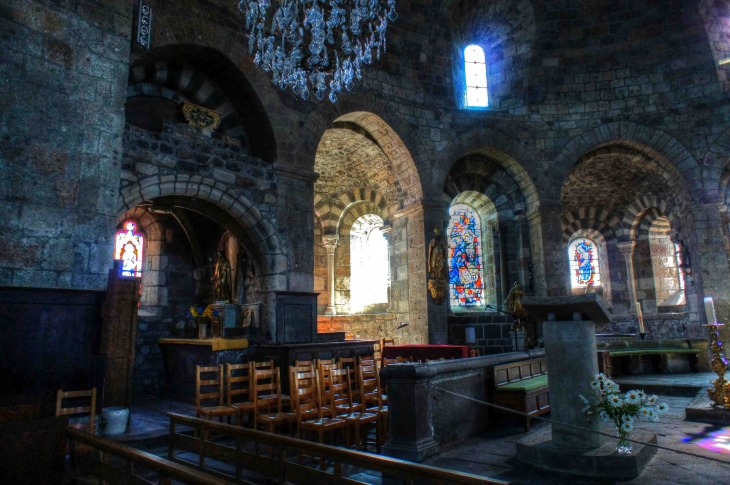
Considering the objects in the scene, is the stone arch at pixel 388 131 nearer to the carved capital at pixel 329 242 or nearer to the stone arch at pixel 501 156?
the stone arch at pixel 501 156

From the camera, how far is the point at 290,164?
8492mm

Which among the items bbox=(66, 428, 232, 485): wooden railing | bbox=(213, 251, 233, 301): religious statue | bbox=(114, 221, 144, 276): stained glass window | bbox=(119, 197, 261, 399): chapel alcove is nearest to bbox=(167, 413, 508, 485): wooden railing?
bbox=(66, 428, 232, 485): wooden railing

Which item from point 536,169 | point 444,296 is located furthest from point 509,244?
point 444,296

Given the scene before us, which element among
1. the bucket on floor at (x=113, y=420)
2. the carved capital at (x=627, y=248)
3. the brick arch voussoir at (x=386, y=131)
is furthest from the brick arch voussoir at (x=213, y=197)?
the carved capital at (x=627, y=248)

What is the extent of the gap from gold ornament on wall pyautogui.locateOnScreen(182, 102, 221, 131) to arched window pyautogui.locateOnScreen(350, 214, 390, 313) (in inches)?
235

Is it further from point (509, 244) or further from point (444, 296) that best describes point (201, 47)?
point (509, 244)

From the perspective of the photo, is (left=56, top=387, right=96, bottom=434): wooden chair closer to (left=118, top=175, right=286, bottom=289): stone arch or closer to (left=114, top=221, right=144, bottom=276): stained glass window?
(left=118, top=175, right=286, bottom=289): stone arch

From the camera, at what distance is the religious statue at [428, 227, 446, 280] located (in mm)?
10195

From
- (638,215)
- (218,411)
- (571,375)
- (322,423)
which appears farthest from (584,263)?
(218,411)

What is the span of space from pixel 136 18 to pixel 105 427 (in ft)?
16.7

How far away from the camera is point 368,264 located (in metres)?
13.4

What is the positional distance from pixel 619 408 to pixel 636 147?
32.2 feet

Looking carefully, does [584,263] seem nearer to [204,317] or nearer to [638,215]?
[638,215]

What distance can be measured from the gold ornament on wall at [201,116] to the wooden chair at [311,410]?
4.38 m
